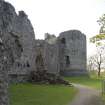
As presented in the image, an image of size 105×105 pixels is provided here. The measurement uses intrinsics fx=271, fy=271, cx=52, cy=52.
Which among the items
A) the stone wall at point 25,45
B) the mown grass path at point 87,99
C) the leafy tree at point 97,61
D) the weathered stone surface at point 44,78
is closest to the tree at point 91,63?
the leafy tree at point 97,61

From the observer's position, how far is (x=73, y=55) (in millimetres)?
46594

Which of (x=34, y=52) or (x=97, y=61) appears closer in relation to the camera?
(x=34, y=52)

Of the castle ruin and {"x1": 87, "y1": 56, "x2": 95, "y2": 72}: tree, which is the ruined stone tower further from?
{"x1": 87, "y1": 56, "x2": 95, "y2": 72}: tree

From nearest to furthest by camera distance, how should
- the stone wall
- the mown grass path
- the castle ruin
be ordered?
the castle ruin → the mown grass path → the stone wall

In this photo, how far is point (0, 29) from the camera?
5289mm

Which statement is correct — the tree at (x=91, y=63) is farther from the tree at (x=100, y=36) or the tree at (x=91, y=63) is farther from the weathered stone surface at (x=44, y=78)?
the tree at (x=100, y=36)

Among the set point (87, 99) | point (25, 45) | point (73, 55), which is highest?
point (25, 45)

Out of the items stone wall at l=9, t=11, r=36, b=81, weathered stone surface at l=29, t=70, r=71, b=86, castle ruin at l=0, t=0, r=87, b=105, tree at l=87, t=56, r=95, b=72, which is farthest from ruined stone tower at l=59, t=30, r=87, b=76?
tree at l=87, t=56, r=95, b=72

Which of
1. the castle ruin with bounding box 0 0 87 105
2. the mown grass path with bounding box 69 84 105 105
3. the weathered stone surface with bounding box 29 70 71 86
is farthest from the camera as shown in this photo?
the weathered stone surface with bounding box 29 70 71 86

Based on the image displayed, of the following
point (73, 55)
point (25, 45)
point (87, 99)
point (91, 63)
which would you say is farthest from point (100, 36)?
point (91, 63)

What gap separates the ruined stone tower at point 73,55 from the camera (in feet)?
151

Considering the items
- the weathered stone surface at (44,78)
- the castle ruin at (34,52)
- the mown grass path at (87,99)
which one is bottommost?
the mown grass path at (87,99)

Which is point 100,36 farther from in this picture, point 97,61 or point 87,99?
point 97,61

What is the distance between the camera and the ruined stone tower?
46062 mm
